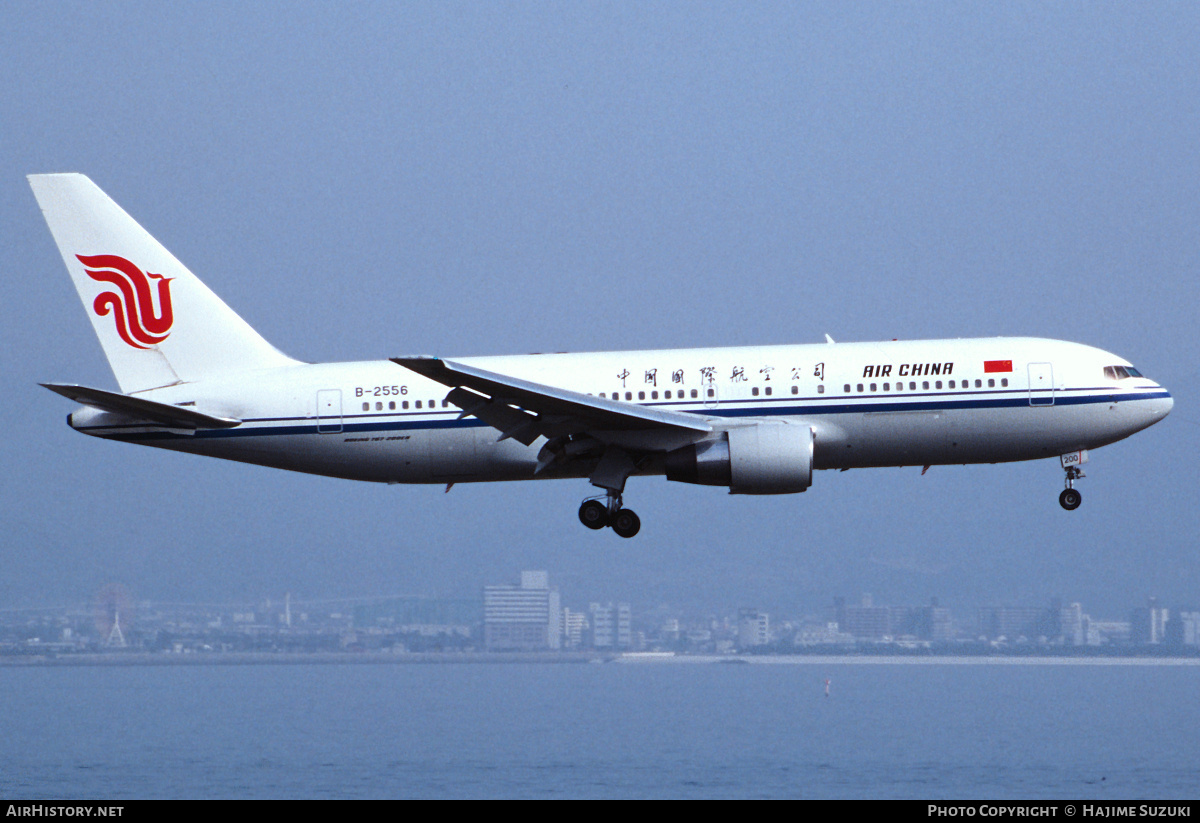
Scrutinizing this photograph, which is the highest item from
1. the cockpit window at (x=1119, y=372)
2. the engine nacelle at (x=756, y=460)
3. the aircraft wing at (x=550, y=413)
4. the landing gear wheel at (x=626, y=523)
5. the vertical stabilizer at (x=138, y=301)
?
the vertical stabilizer at (x=138, y=301)

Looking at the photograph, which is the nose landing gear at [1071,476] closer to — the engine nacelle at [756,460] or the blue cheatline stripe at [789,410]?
the blue cheatline stripe at [789,410]

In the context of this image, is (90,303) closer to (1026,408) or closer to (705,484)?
(705,484)

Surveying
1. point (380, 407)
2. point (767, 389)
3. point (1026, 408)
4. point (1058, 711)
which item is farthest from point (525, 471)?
point (1058, 711)

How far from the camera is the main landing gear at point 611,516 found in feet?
99.6

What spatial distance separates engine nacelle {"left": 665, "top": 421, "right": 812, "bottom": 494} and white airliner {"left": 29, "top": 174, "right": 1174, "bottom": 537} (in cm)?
3

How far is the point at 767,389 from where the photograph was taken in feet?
96.3

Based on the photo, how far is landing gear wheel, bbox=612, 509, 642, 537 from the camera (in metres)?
30.3

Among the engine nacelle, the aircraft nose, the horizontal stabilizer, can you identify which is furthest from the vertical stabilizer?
the aircraft nose

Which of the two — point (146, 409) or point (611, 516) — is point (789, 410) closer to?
point (611, 516)

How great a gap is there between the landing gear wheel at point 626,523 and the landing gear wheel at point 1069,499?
10.2 m

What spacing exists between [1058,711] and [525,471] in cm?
16972

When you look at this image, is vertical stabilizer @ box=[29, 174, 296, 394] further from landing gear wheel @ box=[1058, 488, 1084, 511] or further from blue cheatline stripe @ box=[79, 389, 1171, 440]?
landing gear wheel @ box=[1058, 488, 1084, 511]

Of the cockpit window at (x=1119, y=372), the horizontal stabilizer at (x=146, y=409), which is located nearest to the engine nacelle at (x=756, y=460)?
the cockpit window at (x=1119, y=372)

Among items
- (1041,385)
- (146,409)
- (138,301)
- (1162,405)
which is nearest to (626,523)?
(1041,385)
